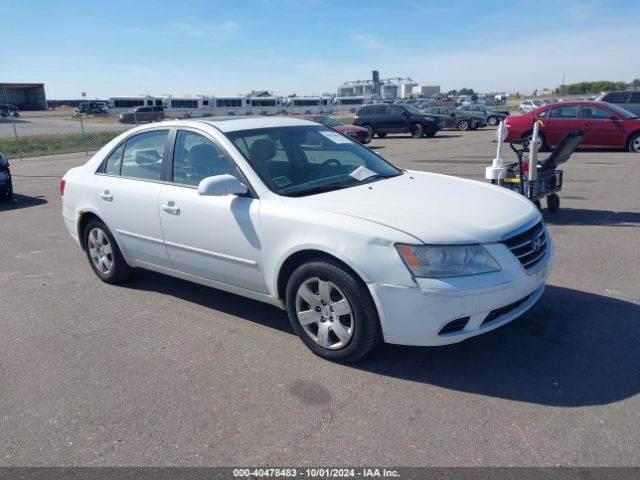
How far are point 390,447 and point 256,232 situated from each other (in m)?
1.76

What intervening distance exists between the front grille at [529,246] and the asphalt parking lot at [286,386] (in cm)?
58

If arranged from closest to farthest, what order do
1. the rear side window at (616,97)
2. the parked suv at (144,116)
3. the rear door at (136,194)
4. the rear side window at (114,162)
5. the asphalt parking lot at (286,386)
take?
the asphalt parking lot at (286,386) → the rear door at (136,194) → the rear side window at (114,162) → the rear side window at (616,97) → the parked suv at (144,116)

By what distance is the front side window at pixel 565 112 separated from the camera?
16016mm

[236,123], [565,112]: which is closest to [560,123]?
[565,112]

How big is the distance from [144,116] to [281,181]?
48.9 m

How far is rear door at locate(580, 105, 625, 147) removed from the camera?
15.9 meters

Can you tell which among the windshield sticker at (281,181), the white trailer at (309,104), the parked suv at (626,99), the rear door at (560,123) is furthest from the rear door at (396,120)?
the white trailer at (309,104)

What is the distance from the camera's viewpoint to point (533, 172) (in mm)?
7180

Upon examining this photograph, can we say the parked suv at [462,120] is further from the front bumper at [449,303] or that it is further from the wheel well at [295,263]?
the front bumper at [449,303]

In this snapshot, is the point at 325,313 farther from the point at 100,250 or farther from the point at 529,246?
the point at 100,250

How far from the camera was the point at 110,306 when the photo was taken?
16.7 feet

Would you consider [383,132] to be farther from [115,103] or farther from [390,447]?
[115,103]

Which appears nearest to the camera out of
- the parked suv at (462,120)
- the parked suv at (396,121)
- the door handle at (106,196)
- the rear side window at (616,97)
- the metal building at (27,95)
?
the door handle at (106,196)

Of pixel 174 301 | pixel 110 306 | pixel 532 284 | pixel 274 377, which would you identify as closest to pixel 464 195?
pixel 532 284
